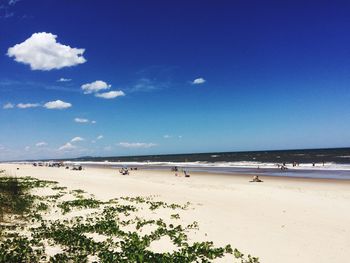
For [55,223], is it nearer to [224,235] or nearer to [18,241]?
[18,241]

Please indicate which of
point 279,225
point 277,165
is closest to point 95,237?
point 279,225

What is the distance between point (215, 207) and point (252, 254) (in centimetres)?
831

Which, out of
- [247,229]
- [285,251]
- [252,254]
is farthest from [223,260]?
[247,229]

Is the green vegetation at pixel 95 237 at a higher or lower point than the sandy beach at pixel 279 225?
higher

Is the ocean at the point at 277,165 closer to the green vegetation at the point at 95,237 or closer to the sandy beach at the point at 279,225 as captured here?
the sandy beach at the point at 279,225

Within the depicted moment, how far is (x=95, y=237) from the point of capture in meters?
11.3

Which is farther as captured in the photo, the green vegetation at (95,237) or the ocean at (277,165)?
the ocean at (277,165)

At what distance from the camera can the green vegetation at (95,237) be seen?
354 inches

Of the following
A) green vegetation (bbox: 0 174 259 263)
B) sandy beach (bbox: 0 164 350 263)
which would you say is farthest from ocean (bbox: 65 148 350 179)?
green vegetation (bbox: 0 174 259 263)

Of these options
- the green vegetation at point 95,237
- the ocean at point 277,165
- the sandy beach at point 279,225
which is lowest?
the ocean at point 277,165

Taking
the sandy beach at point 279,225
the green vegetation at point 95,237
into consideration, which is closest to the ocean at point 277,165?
the sandy beach at point 279,225

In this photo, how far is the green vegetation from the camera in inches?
354

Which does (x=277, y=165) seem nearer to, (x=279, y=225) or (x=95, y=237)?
(x=279, y=225)

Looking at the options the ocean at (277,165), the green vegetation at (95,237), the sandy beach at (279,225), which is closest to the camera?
the green vegetation at (95,237)
